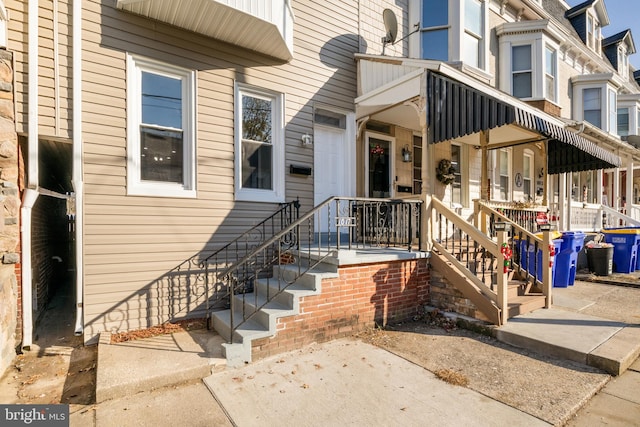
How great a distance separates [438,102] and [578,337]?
3.64 metres

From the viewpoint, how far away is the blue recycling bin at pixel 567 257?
21.9 feet

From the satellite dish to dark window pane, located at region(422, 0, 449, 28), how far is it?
1.34 m

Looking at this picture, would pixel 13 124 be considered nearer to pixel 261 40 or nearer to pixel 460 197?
pixel 261 40

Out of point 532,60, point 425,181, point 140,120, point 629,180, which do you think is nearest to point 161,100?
point 140,120

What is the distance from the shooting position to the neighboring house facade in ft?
14.0

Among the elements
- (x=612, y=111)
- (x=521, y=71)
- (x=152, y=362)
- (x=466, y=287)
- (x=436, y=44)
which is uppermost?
(x=521, y=71)

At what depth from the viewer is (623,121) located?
48.3 ft

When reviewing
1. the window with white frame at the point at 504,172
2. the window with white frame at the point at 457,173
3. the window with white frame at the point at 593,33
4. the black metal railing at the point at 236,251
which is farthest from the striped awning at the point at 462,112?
the window with white frame at the point at 593,33

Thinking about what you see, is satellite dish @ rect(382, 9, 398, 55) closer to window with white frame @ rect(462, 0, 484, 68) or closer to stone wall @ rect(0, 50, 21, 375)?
window with white frame @ rect(462, 0, 484, 68)

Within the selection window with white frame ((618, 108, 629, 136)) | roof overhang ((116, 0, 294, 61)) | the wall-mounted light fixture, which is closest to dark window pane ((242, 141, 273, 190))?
roof overhang ((116, 0, 294, 61))

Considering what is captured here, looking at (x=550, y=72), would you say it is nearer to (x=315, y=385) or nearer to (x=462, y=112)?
(x=462, y=112)

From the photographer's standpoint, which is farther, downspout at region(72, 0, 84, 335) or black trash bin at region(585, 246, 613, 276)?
black trash bin at region(585, 246, 613, 276)

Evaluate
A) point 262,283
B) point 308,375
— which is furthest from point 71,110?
point 308,375

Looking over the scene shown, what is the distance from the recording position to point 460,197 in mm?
8977
